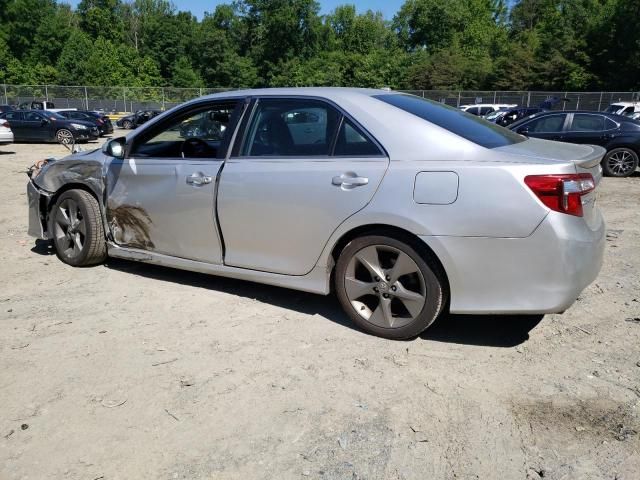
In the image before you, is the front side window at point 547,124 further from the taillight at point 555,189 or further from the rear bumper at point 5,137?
the rear bumper at point 5,137

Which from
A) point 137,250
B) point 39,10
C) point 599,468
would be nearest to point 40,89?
point 39,10

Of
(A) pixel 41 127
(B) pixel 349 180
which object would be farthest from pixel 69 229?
(A) pixel 41 127

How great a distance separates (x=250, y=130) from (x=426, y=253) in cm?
162

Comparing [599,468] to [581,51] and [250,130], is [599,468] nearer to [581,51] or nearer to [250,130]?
[250,130]

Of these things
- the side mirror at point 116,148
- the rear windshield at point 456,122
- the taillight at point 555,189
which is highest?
the rear windshield at point 456,122

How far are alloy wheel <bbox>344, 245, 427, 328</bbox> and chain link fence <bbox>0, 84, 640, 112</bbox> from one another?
3941cm

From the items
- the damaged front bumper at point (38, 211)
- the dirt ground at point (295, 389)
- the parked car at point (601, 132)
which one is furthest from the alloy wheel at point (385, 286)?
the parked car at point (601, 132)

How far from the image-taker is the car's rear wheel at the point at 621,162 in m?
12.1

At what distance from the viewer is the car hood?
3.31 meters

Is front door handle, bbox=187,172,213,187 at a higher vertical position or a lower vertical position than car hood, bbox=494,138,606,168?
lower

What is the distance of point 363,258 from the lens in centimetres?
369

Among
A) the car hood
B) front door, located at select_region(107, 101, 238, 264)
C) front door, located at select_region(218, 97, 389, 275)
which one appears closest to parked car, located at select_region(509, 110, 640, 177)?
the car hood

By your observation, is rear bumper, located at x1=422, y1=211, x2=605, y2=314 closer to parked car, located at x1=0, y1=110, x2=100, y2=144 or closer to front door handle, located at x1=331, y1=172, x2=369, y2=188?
front door handle, located at x1=331, y1=172, x2=369, y2=188

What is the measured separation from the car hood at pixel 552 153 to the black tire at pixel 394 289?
2.61 feet
